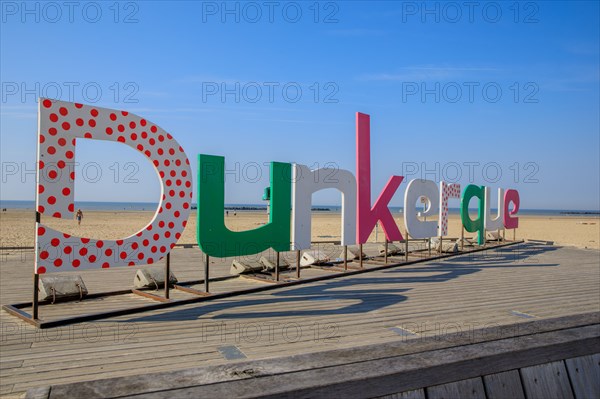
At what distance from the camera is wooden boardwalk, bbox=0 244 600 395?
204 inches

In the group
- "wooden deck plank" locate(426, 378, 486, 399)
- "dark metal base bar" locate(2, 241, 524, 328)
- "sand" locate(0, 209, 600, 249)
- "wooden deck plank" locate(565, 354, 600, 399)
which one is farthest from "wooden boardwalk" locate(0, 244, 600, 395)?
"sand" locate(0, 209, 600, 249)

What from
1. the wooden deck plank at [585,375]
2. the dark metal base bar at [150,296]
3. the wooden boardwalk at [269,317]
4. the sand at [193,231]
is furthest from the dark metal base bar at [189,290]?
the sand at [193,231]

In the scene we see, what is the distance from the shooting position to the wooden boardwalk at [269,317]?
17.0ft

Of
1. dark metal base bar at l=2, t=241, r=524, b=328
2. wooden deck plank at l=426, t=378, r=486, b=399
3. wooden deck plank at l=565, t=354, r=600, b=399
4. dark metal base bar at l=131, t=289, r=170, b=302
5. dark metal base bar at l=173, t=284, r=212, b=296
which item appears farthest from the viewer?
dark metal base bar at l=173, t=284, r=212, b=296

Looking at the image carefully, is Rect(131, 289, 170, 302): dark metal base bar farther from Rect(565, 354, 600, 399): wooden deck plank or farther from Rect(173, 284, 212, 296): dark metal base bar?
Rect(565, 354, 600, 399): wooden deck plank

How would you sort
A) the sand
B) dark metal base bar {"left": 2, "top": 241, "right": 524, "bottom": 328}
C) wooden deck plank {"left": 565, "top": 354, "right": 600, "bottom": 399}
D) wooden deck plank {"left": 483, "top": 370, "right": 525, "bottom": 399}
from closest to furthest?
1. wooden deck plank {"left": 483, "top": 370, "right": 525, "bottom": 399}
2. wooden deck plank {"left": 565, "top": 354, "right": 600, "bottom": 399}
3. dark metal base bar {"left": 2, "top": 241, "right": 524, "bottom": 328}
4. the sand

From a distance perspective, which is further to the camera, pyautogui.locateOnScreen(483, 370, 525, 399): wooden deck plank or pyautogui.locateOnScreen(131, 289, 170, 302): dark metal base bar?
Result: pyautogui.locateOnScreen(131, 289, 170, 302): dark metal base bar

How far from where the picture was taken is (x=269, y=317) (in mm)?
7387

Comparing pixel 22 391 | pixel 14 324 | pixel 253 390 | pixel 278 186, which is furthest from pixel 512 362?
pixel 278 186

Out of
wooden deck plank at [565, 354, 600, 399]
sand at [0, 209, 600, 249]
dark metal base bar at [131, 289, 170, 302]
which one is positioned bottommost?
sand at [0, 209, 600, 249]

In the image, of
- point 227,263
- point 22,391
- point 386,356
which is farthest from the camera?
point 227,263

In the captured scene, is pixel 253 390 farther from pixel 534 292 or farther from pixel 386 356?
pixel 534 292

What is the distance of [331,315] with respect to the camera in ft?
24.8

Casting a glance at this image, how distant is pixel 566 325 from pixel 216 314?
5.78 m
